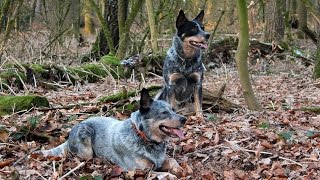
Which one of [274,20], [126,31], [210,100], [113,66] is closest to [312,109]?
[210,100]

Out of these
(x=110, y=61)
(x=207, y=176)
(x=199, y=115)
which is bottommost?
(x=207, y=176)

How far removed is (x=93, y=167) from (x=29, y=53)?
9.23 metres

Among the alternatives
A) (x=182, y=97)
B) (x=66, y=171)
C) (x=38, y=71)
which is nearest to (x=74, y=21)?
(x=38, y=71)

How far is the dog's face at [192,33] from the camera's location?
8141 millimetres

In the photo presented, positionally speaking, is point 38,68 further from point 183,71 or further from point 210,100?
point 210,100

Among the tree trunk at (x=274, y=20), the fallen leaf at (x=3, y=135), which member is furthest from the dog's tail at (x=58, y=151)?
the tree trunk at (x=274, y=20)

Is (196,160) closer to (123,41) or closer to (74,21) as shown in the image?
(123,41)

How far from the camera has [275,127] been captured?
7.05m

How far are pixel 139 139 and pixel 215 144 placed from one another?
1231 millimetres

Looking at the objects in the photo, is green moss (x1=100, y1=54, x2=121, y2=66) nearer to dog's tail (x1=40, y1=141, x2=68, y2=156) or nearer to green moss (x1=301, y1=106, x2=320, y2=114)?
green moss (x1=301, y1=106, x2=320, y2=114)

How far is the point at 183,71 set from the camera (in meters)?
8.48

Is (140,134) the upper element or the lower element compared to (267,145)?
upper

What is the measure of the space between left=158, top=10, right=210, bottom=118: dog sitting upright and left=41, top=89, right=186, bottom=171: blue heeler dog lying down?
8.71 ft

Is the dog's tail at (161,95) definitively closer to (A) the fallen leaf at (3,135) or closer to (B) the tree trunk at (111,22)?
(A) the fallen leaf at (3,135)
